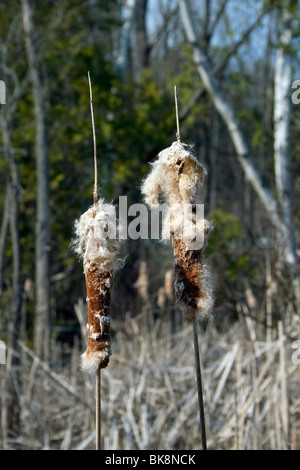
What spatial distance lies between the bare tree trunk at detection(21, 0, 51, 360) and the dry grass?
119 centimetres

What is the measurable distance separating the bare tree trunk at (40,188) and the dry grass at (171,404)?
3.91 ft

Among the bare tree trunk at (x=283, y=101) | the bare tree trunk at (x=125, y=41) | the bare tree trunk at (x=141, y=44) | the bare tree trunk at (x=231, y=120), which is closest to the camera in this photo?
the bare tree trunk at (x=231, y=120)

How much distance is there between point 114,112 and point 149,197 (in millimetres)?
5190

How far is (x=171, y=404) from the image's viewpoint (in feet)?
8.98

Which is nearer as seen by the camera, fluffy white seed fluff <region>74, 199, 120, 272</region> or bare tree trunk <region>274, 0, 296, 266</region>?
fluffy white seed fluff <region>74, 199, 120, 272</region>

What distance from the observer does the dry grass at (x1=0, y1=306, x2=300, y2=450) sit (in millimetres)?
2197

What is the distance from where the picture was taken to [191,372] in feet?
10.6

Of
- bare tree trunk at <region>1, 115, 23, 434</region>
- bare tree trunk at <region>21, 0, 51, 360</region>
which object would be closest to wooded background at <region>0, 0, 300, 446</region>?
bare tree trunk at <region>21, 0, 51, 360</region>

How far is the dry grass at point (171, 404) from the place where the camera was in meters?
2.20

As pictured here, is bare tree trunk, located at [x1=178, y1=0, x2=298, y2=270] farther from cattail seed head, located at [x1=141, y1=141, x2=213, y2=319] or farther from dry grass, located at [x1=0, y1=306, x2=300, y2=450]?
cattail seed head, located at [x1=141, y1=141, x2=213, y2=319]

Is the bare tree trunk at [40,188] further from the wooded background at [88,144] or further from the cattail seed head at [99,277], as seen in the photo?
the cattail seed head at [99,277]

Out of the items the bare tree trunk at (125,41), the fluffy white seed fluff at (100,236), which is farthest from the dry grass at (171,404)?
the bare tree trunk at (125,41)

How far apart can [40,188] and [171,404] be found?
290 cm

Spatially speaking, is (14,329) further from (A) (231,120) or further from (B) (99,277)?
(A) (231,120)
